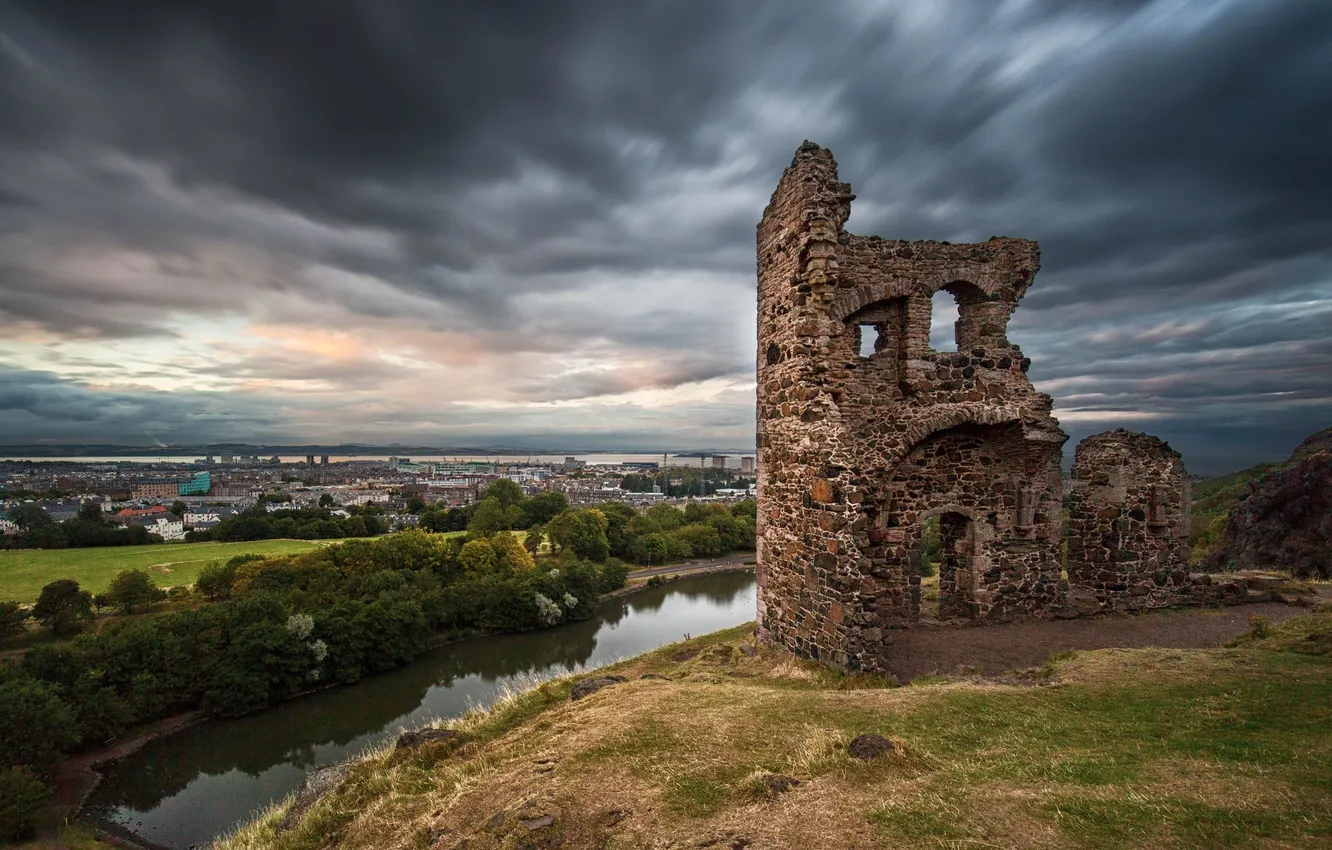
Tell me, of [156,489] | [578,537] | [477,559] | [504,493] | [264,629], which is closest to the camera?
[264,629]

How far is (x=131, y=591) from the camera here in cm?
3372

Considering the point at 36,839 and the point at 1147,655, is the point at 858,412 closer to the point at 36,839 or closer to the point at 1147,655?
the point at 1147,655

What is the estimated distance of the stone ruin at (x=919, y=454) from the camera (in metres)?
8.27

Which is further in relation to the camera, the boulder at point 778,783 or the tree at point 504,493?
the tree at point 504,493

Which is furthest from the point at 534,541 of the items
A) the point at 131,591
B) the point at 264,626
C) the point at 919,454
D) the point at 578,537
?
the point at 919,454

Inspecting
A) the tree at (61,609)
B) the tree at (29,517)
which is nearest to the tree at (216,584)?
the tree at (61,609)

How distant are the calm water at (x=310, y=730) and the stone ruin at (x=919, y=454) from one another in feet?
16.0

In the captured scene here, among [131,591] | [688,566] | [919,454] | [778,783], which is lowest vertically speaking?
[688,566]

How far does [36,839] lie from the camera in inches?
633

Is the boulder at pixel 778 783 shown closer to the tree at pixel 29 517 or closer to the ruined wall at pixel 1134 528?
the ruined wall at pixel 1134 528

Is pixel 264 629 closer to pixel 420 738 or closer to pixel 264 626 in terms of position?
pixel 264 626

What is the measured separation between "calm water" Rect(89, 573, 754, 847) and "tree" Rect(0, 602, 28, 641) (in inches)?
550

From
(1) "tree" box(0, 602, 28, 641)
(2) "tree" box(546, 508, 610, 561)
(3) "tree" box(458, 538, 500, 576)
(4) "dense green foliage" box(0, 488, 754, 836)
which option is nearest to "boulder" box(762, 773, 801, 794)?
(4) "dense green foliage" box(0, 488, 754, 836)

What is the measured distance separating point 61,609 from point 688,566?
4666 cm
